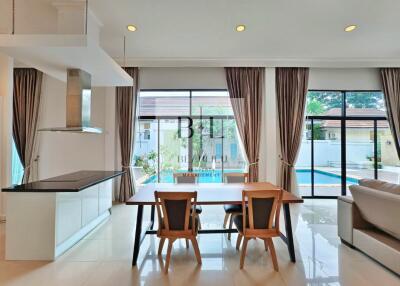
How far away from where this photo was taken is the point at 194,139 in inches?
241

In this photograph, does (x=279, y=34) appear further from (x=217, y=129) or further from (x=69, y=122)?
(x=69, y=122)

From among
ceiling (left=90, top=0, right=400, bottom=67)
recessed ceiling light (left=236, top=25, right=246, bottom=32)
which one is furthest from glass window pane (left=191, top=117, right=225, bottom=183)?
recessed ceiling light (left=236, top=25, right=246, bottom=32)

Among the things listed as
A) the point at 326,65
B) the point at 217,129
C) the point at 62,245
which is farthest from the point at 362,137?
the point at 62,245

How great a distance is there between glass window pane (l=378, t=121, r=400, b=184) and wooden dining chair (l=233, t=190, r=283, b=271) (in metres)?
5.02

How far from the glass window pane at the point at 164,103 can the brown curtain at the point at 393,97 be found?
15.6 ft

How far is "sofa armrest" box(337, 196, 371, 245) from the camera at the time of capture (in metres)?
3.17

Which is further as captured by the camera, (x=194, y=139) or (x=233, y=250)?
(x=194, y=139)

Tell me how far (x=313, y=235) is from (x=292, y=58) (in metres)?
3.81

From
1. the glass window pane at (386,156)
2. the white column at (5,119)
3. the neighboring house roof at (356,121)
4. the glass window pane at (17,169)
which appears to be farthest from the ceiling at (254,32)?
the glass window pane at (17,169)

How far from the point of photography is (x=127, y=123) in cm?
576

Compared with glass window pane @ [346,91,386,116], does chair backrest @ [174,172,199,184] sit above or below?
below

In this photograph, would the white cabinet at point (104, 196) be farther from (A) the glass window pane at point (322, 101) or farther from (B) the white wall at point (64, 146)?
(A) the glass window pane at point (322, 101)

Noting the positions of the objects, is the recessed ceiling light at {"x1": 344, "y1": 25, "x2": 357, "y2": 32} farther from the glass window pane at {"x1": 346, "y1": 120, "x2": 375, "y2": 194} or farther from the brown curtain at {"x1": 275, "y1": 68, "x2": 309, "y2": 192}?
the glass window pane at {"x1": 346, "y1": 120, "x2": 375, "y2": 194}

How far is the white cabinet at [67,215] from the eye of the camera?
119 inches
